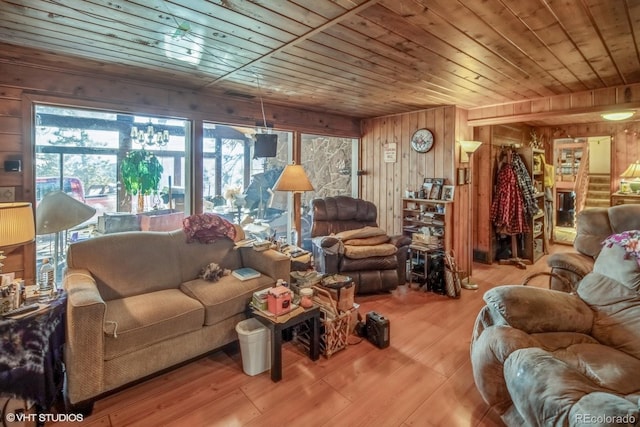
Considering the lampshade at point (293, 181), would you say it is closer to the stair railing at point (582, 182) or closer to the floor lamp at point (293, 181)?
the floor lamp at point (293, 181)

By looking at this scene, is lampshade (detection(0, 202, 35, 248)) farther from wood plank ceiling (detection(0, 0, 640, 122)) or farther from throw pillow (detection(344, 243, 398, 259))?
throw pillow (detection(344, 243, 398, 259))

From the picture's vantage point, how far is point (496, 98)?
390 centimetres

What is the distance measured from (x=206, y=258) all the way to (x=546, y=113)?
399 cm

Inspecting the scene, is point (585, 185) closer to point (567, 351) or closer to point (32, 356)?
point (567, 351)

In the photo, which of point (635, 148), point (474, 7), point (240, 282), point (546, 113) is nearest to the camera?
point (474, 7)

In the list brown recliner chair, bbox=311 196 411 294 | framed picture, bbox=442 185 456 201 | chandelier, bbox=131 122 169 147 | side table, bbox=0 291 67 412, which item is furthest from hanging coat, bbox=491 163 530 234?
side table, bbox=0 291 67 412

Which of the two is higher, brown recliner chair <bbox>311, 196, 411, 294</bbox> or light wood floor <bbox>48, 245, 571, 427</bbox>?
brown recliner chair <bbox>311, 196, 411, 294</bbox>

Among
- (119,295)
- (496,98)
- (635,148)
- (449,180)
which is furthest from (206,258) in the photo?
(635,148)

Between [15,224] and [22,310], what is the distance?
48 cm

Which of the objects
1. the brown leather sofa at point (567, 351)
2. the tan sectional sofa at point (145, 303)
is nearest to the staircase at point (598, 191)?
the brown leather sofa at point (567, 351)

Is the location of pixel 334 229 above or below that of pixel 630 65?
below

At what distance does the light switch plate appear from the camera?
259 cm

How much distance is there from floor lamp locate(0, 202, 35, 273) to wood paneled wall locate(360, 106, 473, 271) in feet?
13.8

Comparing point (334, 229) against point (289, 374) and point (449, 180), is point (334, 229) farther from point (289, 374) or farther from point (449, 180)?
point (289, 374)
